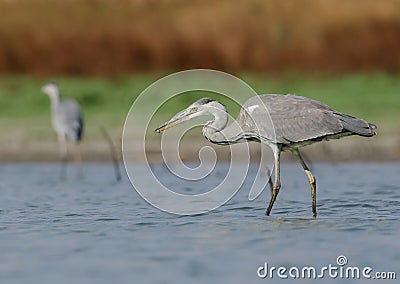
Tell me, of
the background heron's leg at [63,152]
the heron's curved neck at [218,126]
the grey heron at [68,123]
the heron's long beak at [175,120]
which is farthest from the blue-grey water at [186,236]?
the grey heron at [68,123]

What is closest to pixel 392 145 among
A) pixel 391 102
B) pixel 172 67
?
pixel 391 102

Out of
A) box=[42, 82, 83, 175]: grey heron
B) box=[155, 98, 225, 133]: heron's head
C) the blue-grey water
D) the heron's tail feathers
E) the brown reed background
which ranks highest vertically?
the brown reed background

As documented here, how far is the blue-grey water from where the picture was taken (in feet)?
24.5

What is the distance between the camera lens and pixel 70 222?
9.82m

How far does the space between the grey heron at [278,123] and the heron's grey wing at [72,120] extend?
7.74 metres

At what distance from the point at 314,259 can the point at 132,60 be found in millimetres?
20750

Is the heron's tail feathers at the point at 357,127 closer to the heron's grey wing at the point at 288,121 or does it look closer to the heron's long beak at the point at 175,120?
the heron's grey wing at the point at 288,121

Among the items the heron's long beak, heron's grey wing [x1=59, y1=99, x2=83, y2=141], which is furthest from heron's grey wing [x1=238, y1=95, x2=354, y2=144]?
heron's grey wing [x1=59, y1=99, x2=83, y2=141]

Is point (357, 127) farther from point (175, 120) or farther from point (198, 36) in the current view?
point (198, 36)

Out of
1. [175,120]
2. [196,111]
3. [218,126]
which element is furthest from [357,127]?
[175,120]

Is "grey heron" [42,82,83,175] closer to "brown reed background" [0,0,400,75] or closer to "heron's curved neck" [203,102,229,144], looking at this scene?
"heron's curved neck" [203,102,229,144]

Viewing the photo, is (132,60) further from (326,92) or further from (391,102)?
(391,102)

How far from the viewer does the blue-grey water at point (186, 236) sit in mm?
7477

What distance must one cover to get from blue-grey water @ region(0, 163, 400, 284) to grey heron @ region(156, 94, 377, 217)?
0.75 meters
